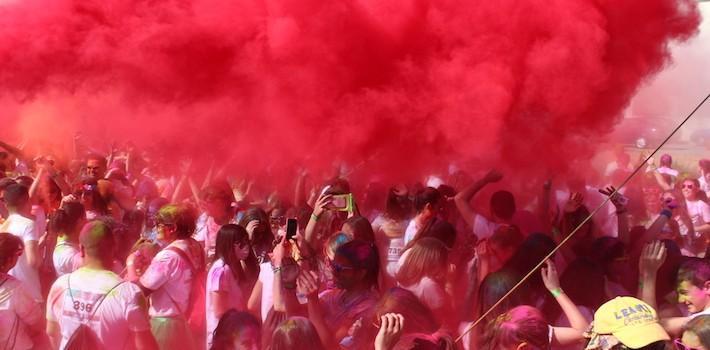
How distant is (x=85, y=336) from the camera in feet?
15.6

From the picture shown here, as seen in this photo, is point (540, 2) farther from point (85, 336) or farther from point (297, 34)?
point (85, 336)

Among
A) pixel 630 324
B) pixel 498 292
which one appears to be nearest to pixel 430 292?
pixel 498 292

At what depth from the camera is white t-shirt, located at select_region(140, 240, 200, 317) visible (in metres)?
5.04

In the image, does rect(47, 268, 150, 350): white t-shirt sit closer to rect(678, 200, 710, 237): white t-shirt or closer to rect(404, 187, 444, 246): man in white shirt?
rect(404, 187, 444, 246): man in white shirt

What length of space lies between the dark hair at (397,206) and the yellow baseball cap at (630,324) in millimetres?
3590

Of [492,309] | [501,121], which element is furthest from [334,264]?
[501,121]

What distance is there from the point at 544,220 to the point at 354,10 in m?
2.30

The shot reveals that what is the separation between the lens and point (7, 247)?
4961mm

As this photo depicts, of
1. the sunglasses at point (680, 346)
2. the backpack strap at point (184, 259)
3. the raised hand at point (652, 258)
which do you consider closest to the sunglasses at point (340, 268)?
the backpack strap at point (184, 259)

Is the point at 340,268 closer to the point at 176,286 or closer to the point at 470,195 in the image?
the point at 176,286

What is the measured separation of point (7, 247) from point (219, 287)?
1.32m

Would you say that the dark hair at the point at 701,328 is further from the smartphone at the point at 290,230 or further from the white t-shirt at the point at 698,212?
the white t-shirt at the point at 698,212

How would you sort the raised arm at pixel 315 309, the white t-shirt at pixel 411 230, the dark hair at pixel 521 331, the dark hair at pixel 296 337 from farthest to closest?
the white t-shirt at pixel 411 230 < the raised arm at pixel 315 309 < the dark hair at pixel 296 337 < the dark hair at pixel 521 331

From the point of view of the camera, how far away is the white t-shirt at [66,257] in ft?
18.2
